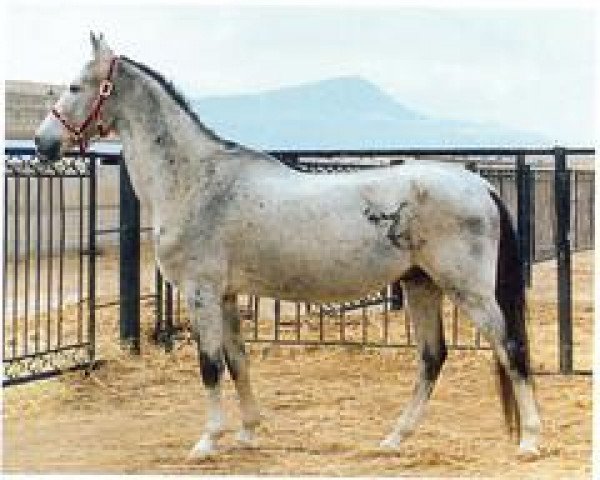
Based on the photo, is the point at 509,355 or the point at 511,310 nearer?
the point at 509,355

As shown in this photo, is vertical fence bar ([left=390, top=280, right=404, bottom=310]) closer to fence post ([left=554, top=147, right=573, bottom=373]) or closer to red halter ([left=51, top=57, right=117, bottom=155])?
fence post ([left=554, top=147, right=573, bottom=373])

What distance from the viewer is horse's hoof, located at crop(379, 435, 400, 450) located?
15.9ft

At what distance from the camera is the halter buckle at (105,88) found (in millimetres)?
4824

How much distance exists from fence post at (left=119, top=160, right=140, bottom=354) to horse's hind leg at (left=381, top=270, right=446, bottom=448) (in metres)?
2.64

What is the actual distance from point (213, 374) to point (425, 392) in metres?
0.91

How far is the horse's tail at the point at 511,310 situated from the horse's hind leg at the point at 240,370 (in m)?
1.08

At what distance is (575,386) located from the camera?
6273 millimetres

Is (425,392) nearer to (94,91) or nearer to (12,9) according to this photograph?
(94,91)

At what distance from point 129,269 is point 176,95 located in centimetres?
248

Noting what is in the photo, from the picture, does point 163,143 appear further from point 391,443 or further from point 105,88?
point 391,443

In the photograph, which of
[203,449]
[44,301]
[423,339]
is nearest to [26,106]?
[44,301]

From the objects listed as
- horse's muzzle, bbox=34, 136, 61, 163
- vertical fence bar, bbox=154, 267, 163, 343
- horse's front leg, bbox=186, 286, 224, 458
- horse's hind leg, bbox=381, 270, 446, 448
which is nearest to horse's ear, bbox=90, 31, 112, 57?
horse's muzzle, bbox=34, 136, 61, 163

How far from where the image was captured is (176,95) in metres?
4.92

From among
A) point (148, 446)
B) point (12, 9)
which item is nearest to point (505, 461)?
point (148, 446)
